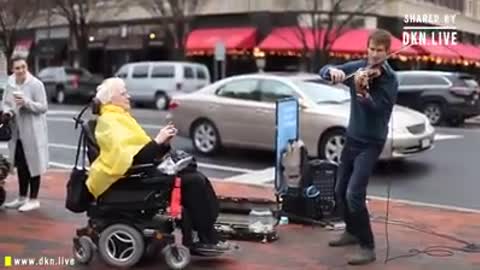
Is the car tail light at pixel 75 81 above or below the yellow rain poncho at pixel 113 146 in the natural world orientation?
below

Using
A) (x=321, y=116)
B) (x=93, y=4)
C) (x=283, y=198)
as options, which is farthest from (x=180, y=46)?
(x=283, y=198)

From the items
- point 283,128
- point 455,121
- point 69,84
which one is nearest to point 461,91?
point 455,121

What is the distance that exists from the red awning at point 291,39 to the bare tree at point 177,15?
12.1 feet

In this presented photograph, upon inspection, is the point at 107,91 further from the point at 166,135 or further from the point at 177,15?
the point at 177,15

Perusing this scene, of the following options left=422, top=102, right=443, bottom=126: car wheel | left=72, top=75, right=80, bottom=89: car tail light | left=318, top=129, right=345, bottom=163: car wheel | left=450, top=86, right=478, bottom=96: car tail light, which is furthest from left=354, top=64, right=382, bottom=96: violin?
left=72, top=75, right=80, bottom=89: car tail light

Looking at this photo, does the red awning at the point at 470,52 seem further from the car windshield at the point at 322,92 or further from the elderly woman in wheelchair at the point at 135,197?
the elderly woman in wheelchair at the point at 135,197

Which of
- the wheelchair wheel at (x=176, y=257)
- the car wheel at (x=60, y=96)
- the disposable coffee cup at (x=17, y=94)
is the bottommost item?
the car wheel at (x=60, y=96)

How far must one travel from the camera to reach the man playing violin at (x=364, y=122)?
5.76 m

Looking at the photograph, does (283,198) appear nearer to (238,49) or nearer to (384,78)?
(384,78)

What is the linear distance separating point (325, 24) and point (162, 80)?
7.34m

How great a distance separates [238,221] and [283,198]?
81cm

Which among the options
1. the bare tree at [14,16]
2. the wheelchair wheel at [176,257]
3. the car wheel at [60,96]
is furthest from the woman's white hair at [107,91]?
the car wheel at [60,96]

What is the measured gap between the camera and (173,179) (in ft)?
18.4

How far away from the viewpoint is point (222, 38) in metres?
34.5
